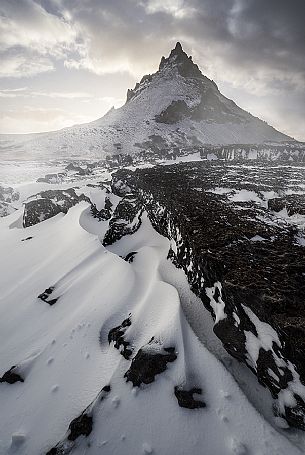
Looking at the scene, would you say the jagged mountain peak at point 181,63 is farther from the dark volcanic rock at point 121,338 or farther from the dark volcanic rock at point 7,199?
the dark volcanic rock at point 121,338

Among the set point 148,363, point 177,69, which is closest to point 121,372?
point 148,363

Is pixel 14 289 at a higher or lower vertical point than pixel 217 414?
lower

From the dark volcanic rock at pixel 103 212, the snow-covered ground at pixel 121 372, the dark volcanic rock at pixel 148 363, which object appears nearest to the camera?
the snow-covered ground at pixel 121 372

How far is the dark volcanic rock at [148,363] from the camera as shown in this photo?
3473 mm

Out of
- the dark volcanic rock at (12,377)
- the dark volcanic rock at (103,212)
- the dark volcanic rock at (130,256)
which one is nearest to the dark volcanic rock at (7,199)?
the dark volcanic rock at (103,212)

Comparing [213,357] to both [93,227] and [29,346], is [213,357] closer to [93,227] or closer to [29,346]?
[29,346]

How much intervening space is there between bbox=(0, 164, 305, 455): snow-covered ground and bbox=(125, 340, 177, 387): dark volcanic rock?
0.07 metres

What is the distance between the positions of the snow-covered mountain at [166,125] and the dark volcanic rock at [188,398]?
2798 inches

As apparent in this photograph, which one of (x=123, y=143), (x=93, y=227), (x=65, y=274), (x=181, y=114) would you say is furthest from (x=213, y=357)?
(x=181, y=114)

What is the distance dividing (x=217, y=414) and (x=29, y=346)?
3.62 m

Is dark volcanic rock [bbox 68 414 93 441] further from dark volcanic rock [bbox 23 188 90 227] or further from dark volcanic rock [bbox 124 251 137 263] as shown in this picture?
dark volcanic rock [bbox 23 188 90 227]

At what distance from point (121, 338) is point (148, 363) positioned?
81cm

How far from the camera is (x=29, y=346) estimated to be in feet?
16.1

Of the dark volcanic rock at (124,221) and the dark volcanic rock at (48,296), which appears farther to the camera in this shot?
the dark volcanic rock at (124,221)
